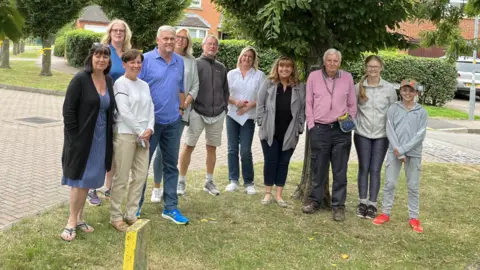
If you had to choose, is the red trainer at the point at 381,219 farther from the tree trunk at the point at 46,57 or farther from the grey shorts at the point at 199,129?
the tree trunk at the point at 46,57

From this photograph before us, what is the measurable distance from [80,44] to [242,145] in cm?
2061

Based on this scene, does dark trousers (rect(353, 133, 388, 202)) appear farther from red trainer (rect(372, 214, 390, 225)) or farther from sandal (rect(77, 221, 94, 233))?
sandal (rect(77, 221, 94, 233))

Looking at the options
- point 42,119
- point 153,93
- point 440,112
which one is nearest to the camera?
point 153,93

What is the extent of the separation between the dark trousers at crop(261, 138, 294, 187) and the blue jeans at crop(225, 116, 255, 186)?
0.41m

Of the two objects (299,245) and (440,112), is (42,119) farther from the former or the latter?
(440,112)

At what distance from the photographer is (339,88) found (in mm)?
5078

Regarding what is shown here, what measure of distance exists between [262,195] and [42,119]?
7255mm

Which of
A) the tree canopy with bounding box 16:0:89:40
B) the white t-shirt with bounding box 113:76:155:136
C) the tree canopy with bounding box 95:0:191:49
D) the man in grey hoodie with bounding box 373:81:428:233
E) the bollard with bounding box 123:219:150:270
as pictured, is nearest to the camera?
the bollard with bounding box 123:219:150:270

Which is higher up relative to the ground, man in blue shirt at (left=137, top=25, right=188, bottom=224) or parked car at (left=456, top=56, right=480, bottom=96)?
parked car at (left=456, top=56, right=480, bottom=96)

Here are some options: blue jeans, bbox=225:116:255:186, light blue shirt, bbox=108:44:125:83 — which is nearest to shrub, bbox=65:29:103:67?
blue jeans, bbox=225:116:255:186

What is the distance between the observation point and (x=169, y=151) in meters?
4.93

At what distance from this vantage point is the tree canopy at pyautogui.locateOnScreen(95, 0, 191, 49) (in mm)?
18641

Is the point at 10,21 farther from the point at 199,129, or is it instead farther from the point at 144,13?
the point at 144,13

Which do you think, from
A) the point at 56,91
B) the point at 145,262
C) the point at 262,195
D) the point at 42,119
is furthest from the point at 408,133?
the point at 56,91
